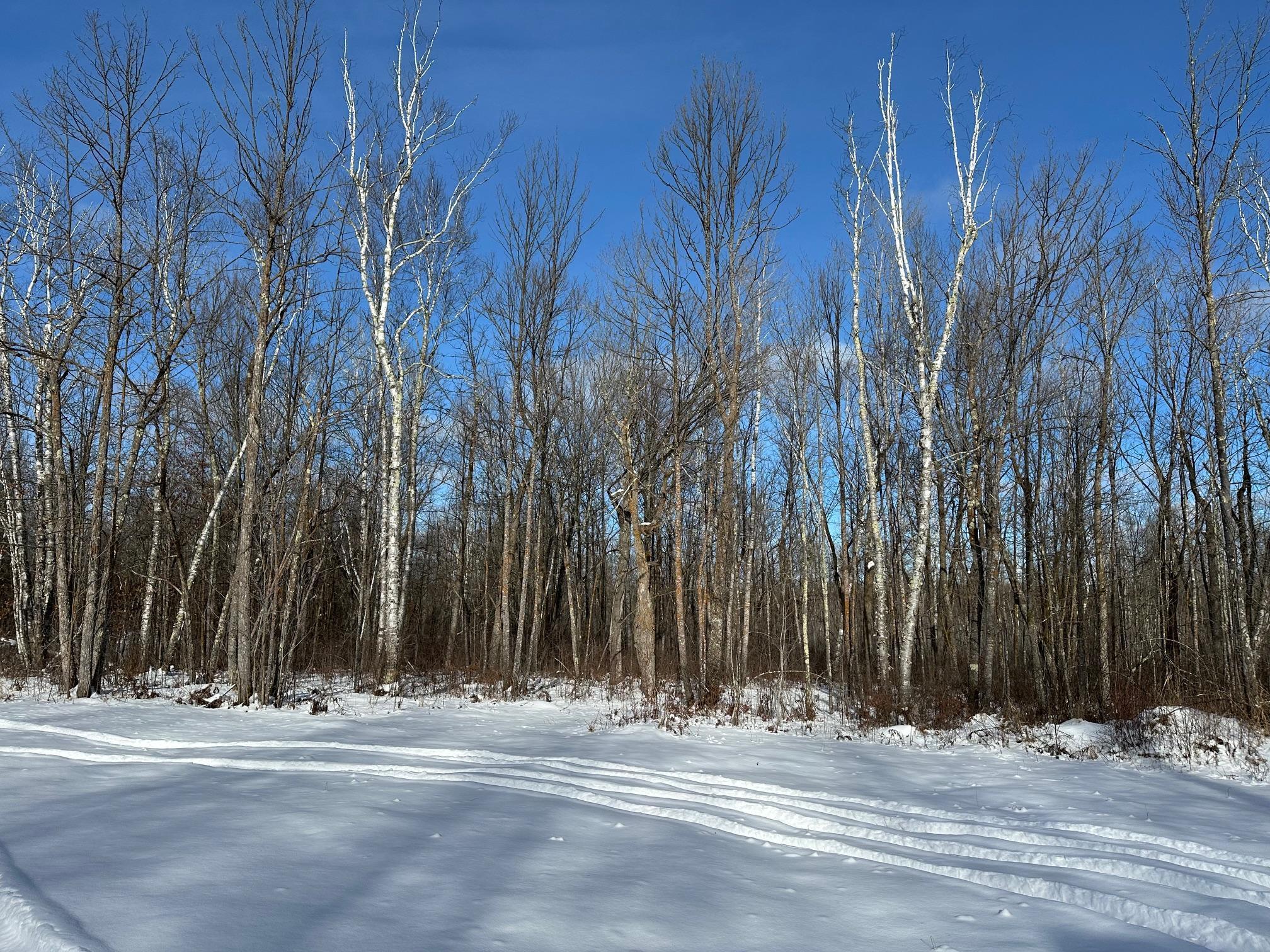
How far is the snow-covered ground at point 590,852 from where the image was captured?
3098 mm

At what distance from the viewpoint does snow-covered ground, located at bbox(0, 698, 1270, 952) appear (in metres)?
3.10

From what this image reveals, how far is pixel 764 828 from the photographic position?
5.13m

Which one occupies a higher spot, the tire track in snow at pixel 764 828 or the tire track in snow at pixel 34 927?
the tire track in snow at pixel 34 927

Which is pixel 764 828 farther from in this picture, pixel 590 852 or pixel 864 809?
pixel 590 852

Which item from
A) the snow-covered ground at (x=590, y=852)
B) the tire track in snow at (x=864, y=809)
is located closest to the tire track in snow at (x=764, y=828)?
the snow-covered ground at (x=590, y=852)

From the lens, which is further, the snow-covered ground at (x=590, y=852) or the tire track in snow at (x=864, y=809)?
the tire track in snow at (x=864, y=809)

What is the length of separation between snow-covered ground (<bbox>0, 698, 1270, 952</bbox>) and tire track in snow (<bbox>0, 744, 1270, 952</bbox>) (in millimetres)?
21

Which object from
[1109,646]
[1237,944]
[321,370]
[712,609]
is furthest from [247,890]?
[321,370]

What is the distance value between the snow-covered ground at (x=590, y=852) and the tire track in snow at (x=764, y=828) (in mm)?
21

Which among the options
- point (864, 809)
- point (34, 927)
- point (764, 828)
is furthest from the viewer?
A: point (864, 809)

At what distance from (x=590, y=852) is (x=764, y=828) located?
1.39 m

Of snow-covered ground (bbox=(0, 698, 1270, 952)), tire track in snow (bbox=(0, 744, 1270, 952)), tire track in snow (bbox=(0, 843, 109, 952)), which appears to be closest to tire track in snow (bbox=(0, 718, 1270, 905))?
snow-covered ground (bbox=(0, 698, 1270, 952))

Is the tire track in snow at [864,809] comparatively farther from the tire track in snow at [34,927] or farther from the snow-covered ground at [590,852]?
the tire track in snow at [34,927]

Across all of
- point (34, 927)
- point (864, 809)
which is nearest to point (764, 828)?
point (864, 809)
